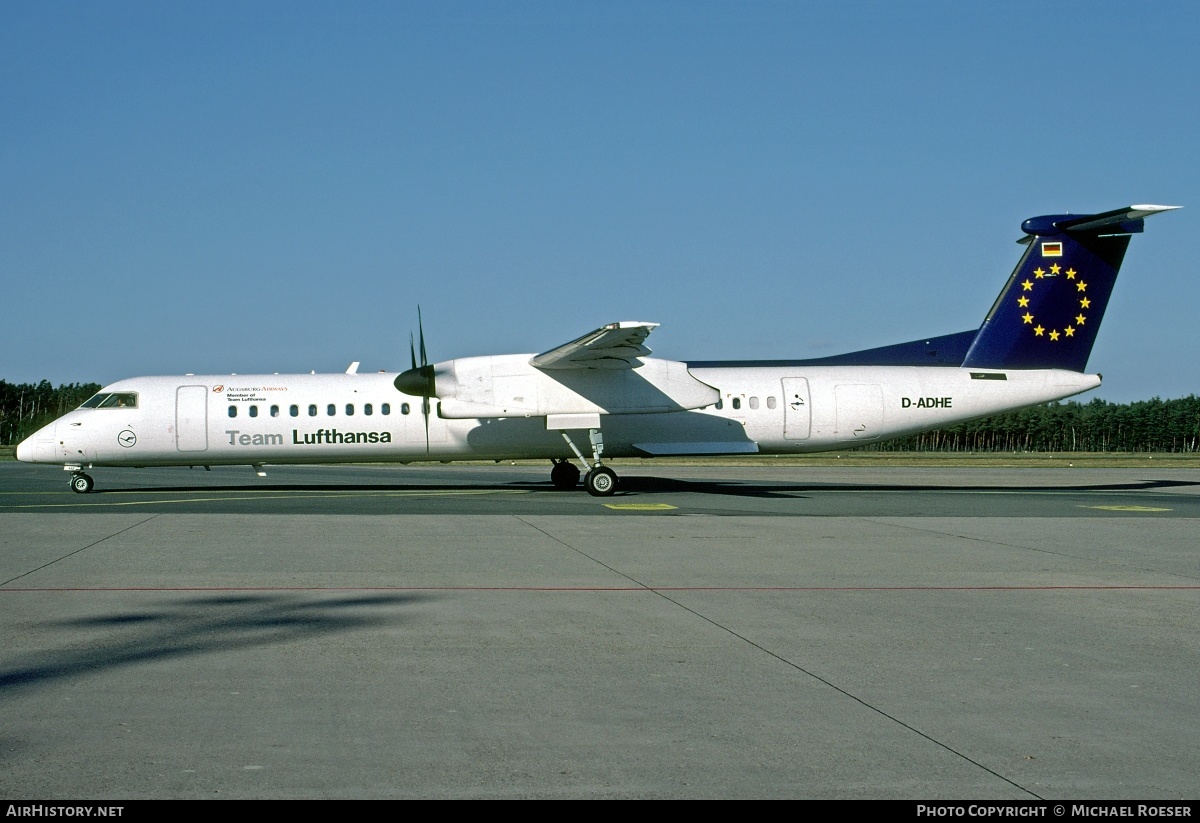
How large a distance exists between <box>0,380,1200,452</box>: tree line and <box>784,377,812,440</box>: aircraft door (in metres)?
73.1

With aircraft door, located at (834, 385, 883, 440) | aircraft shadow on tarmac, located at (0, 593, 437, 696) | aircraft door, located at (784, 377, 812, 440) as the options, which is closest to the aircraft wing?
aircraft door, located at (784, 377, 812, 440)

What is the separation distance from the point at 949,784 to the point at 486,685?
2.77 metres

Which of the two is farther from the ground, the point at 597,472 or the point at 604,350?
the point at 604,350

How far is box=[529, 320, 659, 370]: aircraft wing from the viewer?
20.8 meters

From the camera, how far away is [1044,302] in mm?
25000

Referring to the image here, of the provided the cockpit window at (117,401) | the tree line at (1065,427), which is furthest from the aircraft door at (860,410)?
the tree line at (1065,427)

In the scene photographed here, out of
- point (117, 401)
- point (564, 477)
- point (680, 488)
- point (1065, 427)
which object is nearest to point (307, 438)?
point (117, 401)

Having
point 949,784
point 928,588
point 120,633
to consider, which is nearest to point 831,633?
point 928,588

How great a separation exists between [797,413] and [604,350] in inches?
214

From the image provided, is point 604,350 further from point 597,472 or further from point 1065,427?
point 1065,427
